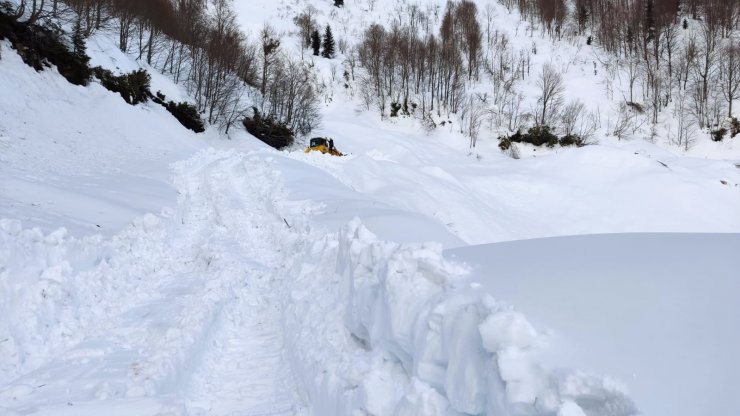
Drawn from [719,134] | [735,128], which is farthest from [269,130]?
[735,128]

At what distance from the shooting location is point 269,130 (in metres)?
31.8

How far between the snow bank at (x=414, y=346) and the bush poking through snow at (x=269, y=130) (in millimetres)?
27542

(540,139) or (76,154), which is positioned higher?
(540,139)

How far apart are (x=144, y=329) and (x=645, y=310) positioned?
5.08 meters

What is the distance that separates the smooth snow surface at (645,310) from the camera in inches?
76.7

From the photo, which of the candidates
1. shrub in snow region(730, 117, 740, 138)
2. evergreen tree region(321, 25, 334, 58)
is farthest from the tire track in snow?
evergreen tree region(321, 25, 334, 58)

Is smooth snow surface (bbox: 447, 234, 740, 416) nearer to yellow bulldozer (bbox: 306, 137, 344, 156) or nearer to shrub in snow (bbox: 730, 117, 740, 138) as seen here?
yellow bulldozer (bbox: 306, 137, 344, 156)

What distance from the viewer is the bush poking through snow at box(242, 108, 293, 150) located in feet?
103

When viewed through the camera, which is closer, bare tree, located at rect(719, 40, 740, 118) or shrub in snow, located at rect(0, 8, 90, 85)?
shrub in snow, located at rect(0, 8, 90, 85)

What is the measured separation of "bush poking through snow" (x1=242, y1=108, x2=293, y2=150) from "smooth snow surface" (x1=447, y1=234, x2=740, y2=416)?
29.4 meters

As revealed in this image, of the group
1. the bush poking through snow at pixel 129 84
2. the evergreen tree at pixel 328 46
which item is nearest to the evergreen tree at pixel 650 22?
the evergreen tree at pixel 328 46

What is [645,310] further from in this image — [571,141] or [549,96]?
[549,96]

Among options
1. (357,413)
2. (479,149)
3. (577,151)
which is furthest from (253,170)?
(479,149)

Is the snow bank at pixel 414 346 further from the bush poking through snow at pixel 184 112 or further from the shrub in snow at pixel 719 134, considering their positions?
the shrub in snow at pixel 719 134
